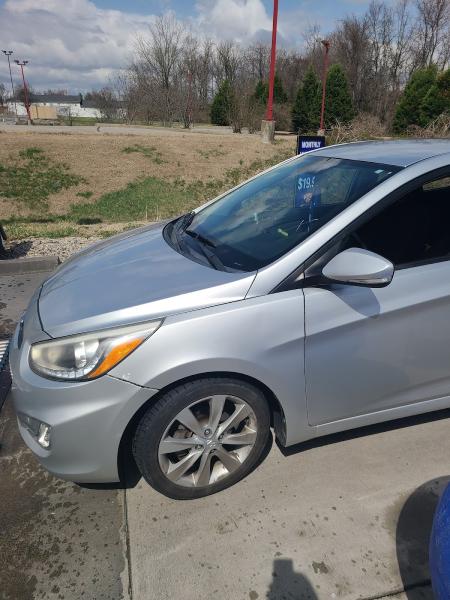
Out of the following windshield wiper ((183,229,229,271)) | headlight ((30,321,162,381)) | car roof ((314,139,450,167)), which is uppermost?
car roof ((314,139,450,167))

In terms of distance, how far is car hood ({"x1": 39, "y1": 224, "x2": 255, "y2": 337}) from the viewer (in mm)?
1986

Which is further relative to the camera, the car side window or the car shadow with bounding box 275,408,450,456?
the car shadow with bounding box 275,408,450,456

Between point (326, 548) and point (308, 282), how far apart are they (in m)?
1.19

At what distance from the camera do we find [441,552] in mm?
1436

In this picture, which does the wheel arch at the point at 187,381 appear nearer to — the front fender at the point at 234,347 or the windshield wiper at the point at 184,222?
the front fender at the point at 234,347

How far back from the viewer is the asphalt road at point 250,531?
1.84 metres

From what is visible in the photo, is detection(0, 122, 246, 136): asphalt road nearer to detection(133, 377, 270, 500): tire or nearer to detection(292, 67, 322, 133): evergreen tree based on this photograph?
detection(292, 67, 322, 133): evergreen tree

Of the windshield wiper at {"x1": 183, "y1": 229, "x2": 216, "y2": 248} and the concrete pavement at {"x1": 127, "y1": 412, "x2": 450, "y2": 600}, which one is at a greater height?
the windshield wiper at {"x1": 183, "y1": 229, "x2": 216, "y2": 248}

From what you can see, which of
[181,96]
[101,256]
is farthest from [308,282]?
[181,96]

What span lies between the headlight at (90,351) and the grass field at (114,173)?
9.85 m

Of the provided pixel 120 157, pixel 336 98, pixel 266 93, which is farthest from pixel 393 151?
pixel 266 93

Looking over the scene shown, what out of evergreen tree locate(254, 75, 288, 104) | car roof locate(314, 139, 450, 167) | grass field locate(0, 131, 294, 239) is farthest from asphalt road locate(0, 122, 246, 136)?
car roof locate(314, 139, 450, 167)

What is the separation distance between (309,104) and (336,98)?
1750 mm

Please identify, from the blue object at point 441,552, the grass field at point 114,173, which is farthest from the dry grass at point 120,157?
the blue object at point 441,552
